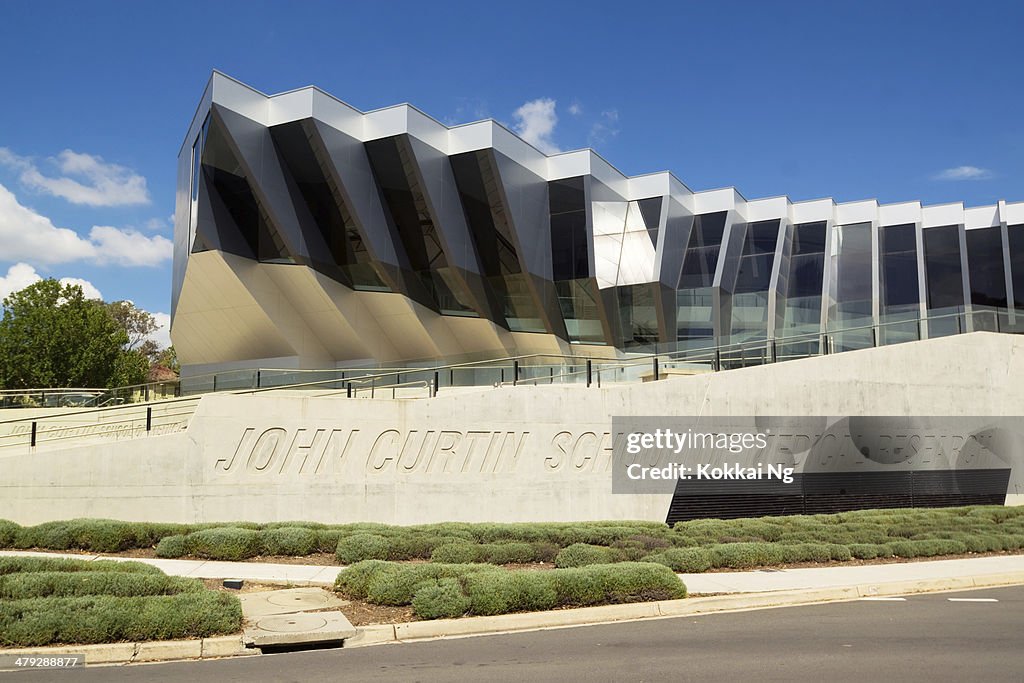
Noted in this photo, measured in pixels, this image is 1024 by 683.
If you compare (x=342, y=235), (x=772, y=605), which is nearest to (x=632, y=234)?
(x=342, y=235)

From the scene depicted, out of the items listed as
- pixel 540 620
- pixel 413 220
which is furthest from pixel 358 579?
pixel 413 220

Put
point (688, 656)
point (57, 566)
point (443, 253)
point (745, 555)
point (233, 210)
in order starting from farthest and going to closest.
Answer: point (443, 253)
point (233, 210)
point (745, 555)
point (57, 566)
point (688, 656)

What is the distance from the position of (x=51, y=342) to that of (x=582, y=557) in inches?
1495

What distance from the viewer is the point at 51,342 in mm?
41062

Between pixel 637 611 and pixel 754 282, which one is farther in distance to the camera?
pixel 754 282

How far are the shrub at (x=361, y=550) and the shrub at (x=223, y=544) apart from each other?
5.37 feet

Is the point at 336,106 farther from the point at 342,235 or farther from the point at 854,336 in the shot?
the point at 854,336

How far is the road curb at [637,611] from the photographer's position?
8797mm

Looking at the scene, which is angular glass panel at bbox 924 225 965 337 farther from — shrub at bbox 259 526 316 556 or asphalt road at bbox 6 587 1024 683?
shrub at bbox 259 526 316 556

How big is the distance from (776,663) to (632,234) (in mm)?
35588

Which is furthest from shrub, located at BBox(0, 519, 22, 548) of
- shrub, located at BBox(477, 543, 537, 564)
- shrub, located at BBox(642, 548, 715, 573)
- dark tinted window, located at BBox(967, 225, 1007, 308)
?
dark tinted window, located at BBox(967, 225, 1007, 308)

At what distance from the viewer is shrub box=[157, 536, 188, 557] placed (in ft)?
45.5

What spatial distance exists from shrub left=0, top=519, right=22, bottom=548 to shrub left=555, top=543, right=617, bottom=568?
9990mm

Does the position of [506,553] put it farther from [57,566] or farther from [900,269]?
[900,269]
